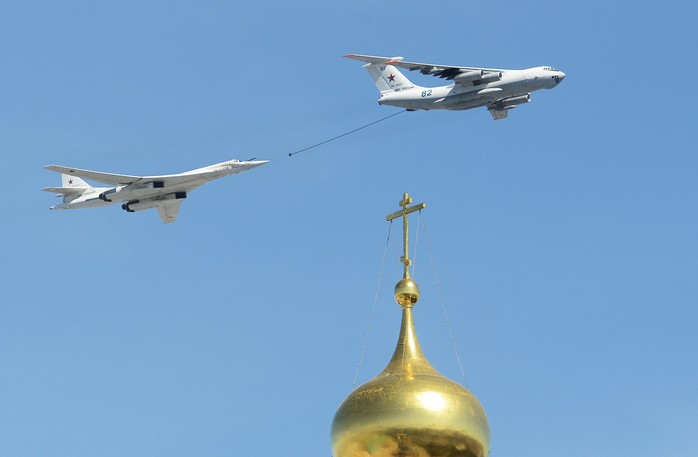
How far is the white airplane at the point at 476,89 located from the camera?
8675 cm

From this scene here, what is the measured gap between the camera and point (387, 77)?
97.6m

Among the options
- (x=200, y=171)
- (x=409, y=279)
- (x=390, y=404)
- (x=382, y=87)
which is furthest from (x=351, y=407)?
(x=382, y=87)

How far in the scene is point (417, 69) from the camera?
97.3 meters

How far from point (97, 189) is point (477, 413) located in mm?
61384

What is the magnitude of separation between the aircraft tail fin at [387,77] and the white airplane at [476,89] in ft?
0.29

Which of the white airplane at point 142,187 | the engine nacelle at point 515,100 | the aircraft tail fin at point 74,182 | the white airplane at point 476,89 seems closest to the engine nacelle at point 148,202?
the white airplane at point 142,187

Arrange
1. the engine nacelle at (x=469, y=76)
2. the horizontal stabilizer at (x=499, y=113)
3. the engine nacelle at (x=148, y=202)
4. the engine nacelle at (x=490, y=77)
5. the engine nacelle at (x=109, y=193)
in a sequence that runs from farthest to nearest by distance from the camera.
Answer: the engine nacelle at (x=469, y=76) < the horizontal stabilizer at (x=499, y=113) < the engine nacelle at (x=490, y=77) < the engine nacelle at (x=148, y=202) < the engine nacelle at (x=109, y=193)

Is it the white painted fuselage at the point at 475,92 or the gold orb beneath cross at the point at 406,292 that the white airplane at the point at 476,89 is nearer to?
the white painted fuselage at the point at 475,92

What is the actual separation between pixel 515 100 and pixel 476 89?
2.49 m

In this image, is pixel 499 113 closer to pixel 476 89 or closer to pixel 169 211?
pixel 476 89

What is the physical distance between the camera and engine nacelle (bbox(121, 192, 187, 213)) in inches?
3465

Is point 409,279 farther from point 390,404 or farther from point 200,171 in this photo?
point 200,171

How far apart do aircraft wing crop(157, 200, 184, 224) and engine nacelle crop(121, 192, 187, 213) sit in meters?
2.17

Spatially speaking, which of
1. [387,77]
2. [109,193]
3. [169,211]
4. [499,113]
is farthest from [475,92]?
[109,193]
